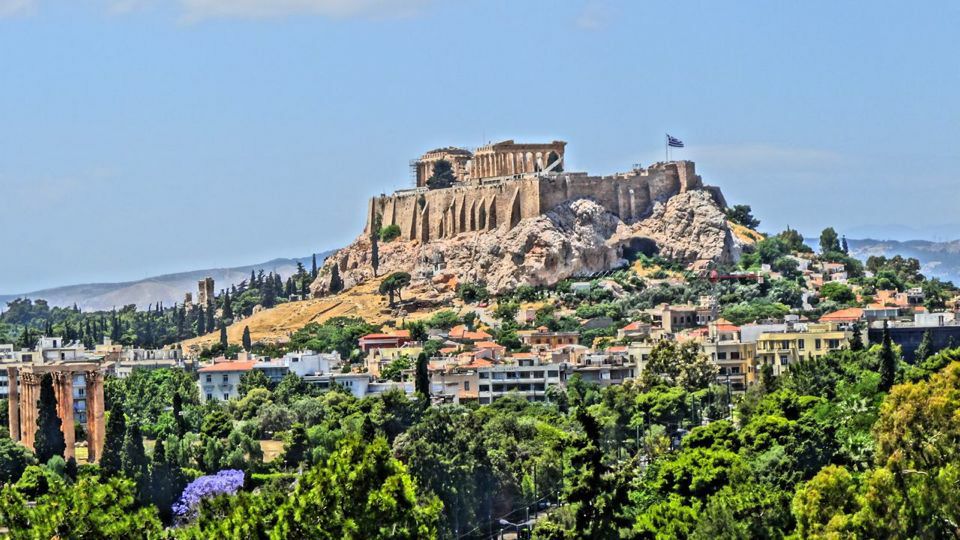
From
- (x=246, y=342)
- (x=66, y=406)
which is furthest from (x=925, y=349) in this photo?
(x=246, y=342)

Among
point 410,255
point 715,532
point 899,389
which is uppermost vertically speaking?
point 410,255

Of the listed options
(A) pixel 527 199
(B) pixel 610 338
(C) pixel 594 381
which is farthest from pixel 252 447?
(A) pixel 527 199

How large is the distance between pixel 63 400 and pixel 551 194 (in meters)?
45.0

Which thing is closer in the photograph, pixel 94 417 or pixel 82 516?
pixel 82 516

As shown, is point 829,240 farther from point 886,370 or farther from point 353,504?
point 353,504

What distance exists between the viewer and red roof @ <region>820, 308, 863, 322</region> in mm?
88812

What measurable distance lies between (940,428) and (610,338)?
5331cm

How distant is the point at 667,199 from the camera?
11350 cm

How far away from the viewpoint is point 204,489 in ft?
193

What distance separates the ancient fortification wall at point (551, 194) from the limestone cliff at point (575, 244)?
0.55 metres

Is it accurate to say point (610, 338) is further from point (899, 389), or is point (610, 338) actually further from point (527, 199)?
point (899, 389)

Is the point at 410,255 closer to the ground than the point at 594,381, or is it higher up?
higher up

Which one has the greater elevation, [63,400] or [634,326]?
[634,326]

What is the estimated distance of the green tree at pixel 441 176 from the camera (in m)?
123
